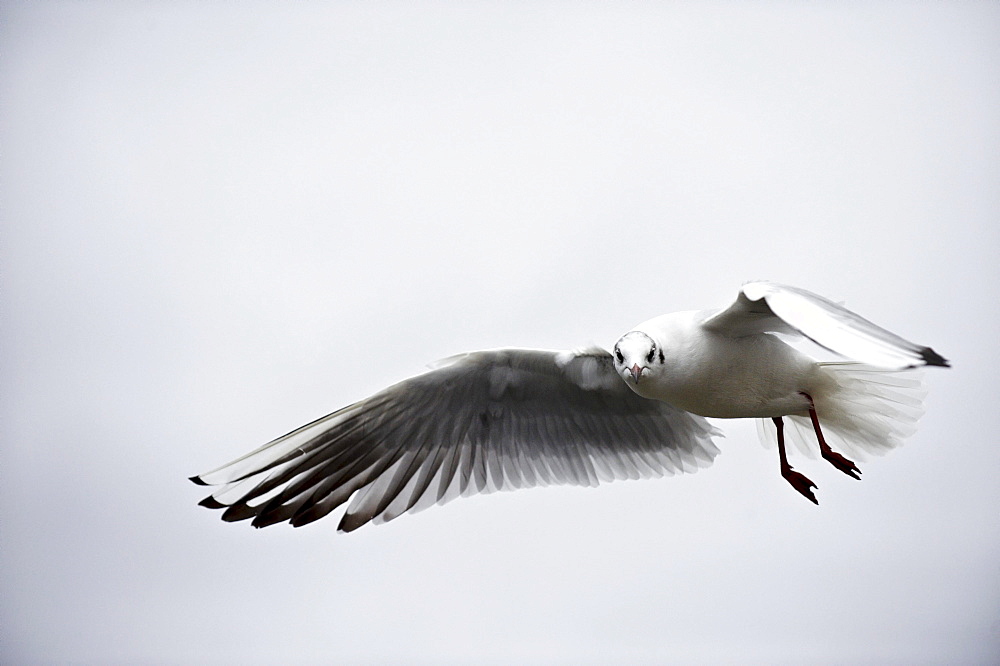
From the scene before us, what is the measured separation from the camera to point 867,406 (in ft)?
7.37

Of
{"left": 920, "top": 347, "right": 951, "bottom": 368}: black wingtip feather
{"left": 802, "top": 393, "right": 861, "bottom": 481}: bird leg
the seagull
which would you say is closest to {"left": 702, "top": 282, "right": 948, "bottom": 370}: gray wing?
{"left": 920, "top": 347, "right": 951, "bottom": 368}: black wingtip feather

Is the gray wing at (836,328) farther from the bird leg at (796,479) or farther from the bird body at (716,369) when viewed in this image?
the bird leg at (796,479)

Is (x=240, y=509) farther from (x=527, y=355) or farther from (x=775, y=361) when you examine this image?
(x=775, y=361)

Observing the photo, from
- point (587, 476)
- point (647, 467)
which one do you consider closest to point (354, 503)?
point (587, 476)

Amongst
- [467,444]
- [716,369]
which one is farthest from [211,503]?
[716,369]

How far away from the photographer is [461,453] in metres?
2.44

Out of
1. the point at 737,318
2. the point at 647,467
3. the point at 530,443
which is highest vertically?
the point at 737,318

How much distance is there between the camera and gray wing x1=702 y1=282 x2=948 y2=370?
1275mm

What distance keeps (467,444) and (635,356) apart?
70cm

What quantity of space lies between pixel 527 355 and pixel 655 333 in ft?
1.27

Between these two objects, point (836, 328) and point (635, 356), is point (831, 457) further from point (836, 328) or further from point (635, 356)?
point (836, 328)

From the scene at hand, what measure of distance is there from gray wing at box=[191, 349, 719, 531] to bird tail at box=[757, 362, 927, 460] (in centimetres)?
34

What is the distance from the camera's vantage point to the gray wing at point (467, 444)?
223 centimetres

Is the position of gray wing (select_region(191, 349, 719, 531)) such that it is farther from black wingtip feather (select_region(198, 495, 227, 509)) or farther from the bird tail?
the bird tail
